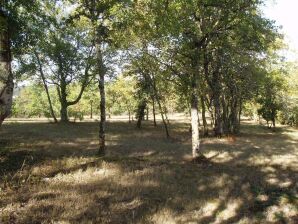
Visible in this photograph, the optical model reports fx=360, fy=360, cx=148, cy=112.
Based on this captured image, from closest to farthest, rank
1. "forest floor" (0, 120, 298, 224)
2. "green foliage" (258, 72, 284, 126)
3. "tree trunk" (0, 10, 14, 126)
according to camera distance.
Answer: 1. "tree trunk" (0, 10, 14, 126)
2. "forest floor" (0, 120, 298, 224)
3. "green foliage" (258, 72, 284, 126)

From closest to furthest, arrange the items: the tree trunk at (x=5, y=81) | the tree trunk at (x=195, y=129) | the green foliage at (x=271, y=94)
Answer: the tree trunk at (x=5, y=81) → the tree trunk at (x=195, y=129) → the green foliage at (x=271, y=94)

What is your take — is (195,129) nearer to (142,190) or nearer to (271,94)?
(142,190)

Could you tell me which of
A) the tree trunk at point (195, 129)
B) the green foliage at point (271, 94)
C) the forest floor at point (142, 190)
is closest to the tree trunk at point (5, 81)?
the forest floor at point (142, 190)

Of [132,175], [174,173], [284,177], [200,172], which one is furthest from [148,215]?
[284,177]

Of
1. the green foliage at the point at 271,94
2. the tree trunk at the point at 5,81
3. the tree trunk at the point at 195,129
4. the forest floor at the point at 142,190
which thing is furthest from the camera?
the green foliage at the point at 271,94

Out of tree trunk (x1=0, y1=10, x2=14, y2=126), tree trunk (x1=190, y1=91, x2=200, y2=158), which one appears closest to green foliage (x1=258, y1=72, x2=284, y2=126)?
tree trunk (x1=190, y1=91, x2=200, y2=158)

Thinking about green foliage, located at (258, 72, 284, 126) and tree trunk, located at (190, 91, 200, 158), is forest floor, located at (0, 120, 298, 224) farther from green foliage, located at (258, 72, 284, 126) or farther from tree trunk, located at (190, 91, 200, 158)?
green foliage, located at (258, 72, 284, 126)

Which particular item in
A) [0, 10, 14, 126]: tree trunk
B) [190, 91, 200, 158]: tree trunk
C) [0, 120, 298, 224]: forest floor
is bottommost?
[0, 120, 298, 224]: forest floor

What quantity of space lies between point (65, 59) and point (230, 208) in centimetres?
4338

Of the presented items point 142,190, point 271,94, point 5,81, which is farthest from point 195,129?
point 271,94

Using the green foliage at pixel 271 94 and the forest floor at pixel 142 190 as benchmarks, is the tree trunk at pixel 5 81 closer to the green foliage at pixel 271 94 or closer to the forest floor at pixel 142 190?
the forest floor at pixel 142 190

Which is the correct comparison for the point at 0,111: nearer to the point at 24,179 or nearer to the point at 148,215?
the point at 24,179

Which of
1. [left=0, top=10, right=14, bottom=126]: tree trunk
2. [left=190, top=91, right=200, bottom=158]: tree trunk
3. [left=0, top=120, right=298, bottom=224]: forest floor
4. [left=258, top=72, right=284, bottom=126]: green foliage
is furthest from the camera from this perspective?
[left=258, top=72, right=284, bottom=126]: green foliage

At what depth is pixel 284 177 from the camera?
16.2 m
